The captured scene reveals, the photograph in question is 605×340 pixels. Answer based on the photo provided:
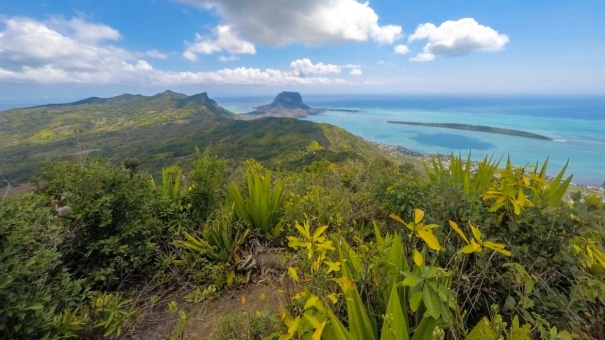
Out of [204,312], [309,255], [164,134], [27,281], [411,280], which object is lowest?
[164,134]

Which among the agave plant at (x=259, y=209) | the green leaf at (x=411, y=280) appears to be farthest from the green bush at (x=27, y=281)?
the green leaf at (x=411, y=280)

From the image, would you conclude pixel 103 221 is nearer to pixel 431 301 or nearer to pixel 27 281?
pixel 27 281

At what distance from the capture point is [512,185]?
150 centimetres

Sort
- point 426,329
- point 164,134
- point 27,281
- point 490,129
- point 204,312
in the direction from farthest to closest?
point 164,134 < point 490,129 < point 204,312 < point 27,281 < point 426,329

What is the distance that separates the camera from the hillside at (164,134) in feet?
184

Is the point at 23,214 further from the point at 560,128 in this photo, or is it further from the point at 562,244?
the point at 560,128

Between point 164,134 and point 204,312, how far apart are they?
346 feet

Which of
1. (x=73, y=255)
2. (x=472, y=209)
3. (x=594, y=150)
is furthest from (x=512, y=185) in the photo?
(x=594, y=150)

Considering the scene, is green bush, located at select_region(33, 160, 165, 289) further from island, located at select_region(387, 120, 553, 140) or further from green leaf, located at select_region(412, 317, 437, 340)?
island, located at select_region(387, 120, 553, 140)

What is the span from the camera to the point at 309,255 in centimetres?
131

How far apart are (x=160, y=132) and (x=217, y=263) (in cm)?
11066

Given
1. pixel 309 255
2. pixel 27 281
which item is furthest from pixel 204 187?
pixel 309 255

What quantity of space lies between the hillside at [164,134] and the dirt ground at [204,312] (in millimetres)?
21050

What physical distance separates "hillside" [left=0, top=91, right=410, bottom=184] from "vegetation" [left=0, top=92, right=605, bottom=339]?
20.6 m
